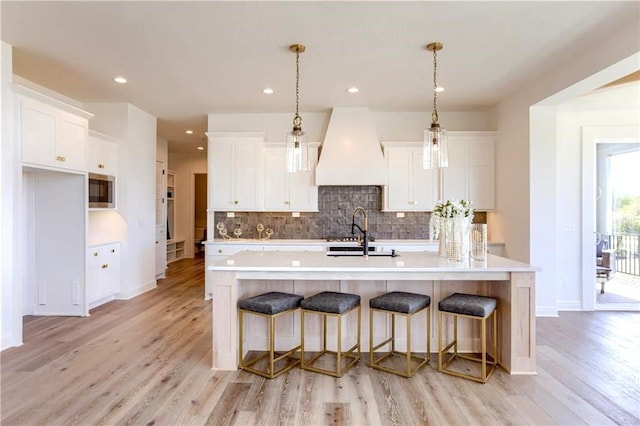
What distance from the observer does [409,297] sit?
9.64ft

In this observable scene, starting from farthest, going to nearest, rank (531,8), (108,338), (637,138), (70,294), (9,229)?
(637,138)
(70,294)
(108,338)
(9,229)
(531,8)

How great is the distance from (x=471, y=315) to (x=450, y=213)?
34.9 inches

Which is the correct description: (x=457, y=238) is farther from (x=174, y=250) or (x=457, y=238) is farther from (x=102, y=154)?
(x=174, y=250)

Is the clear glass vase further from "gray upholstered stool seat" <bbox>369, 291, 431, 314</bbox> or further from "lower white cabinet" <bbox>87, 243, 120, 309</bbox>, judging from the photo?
"lower white cabinet" <bbox>87, 243, 120, 309</bbox>

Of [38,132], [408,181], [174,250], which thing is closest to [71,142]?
[38,132]

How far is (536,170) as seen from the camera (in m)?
4.50

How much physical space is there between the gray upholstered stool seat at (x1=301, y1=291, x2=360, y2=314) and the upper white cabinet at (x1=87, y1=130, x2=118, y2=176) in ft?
11.9

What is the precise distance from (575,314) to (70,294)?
248 inches

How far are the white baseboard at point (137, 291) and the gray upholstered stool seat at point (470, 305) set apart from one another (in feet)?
15.0

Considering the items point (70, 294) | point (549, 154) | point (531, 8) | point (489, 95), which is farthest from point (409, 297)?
point (70, 294)

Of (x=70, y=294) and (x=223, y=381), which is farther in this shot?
(x=70, y=294)

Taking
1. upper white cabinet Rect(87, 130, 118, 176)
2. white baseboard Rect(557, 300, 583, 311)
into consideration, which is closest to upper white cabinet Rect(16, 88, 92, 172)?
upper white cabinet Rect(87, 130, 118, 176)

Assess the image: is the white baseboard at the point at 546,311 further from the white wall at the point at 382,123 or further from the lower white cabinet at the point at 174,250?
the lower white cabinet at the point at 174,250

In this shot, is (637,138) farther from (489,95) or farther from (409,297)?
(409,297)
